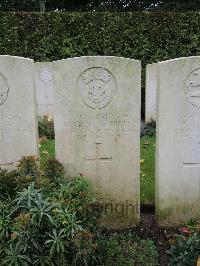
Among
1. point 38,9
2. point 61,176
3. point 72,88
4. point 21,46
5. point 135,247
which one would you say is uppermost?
point 38,9

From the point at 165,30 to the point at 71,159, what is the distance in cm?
752

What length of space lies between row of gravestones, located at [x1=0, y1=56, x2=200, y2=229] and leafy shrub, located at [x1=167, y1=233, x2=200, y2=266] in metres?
0.83

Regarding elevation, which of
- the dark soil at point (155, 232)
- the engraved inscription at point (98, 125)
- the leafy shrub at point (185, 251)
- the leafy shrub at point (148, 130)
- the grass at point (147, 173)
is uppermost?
the engraved inscription at point (98, 125)

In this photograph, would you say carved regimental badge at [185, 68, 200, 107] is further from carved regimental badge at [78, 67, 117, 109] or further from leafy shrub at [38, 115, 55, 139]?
leafy shrub at [38, 115, 55, 139]

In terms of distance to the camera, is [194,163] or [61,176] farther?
[194,163]

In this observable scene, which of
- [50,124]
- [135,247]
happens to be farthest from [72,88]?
[50,124]

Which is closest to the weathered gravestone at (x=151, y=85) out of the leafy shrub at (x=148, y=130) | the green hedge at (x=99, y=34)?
the leafy shrub at (x=148, y=130)

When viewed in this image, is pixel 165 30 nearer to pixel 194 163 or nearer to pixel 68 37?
pixel 68 37

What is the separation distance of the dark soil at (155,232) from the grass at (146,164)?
408 mm

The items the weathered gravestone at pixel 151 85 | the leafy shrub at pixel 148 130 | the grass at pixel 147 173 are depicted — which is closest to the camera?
the grass at pixel 147 173

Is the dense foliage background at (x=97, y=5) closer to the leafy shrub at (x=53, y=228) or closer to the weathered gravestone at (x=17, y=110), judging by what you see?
the weathered gravestone at (x=17, y=110)

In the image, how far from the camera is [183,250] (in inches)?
143

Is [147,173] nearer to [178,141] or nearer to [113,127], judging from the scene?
[178,141]

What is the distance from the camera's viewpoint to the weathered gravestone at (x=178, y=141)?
4234mm
